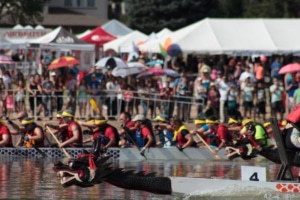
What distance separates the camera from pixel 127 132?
24.8m

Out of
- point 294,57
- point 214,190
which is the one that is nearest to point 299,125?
point 214,190

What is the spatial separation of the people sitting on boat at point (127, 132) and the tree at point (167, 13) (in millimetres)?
40861

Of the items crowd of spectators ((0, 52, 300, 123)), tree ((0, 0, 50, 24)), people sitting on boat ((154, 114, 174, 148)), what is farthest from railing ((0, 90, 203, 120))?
tree ((0, 0, 50, 24))

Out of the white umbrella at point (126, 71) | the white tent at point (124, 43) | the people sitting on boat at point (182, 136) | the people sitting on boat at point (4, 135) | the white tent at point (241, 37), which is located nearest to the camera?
the people sitting on boat at point (4, 135)

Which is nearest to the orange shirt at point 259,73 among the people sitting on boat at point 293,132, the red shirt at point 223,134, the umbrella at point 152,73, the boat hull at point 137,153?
the umbrella at point 152,73

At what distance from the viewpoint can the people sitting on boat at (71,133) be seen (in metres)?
23.9

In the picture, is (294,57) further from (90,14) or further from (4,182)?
(90,14)

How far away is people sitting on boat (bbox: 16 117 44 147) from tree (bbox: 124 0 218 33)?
1636 inches

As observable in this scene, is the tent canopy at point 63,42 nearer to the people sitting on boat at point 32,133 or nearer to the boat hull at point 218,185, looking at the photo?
the people sitting on boat at point 32,133

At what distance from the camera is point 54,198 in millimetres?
16719

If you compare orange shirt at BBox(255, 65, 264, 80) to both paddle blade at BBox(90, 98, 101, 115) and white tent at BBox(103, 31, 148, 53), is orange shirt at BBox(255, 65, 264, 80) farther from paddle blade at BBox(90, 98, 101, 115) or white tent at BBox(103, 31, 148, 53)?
paddle blade at BBox(90, 98, 101, 115)

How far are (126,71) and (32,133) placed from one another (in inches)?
270

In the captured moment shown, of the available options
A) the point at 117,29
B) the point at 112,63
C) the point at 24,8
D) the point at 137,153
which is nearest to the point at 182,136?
the point at 137,153

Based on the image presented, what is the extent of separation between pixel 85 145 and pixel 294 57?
46.6ft
